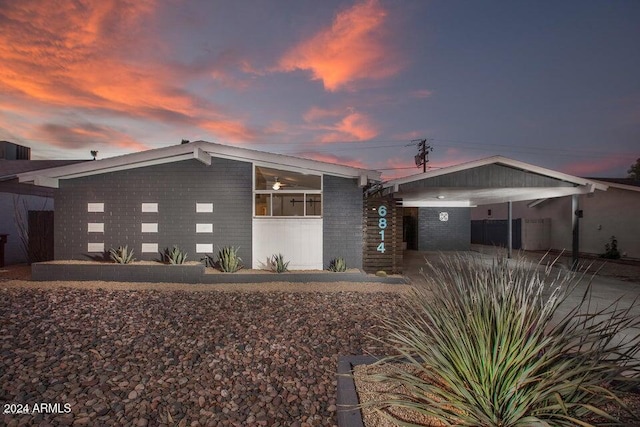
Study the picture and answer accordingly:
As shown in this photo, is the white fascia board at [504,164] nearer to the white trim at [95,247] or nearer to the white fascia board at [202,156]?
the white fascia board at [202,156]

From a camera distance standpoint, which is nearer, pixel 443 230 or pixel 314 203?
pixel 314 203

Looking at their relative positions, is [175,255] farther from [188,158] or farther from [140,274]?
[188,158]

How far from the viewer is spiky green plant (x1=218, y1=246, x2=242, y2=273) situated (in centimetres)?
870

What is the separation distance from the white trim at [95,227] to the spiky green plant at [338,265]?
698 centimetres

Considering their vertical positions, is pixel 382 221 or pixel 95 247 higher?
pixel 382 221

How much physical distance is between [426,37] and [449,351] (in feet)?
35.4

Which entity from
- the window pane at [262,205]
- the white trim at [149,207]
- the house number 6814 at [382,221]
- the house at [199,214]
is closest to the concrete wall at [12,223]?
the house at [199,214]

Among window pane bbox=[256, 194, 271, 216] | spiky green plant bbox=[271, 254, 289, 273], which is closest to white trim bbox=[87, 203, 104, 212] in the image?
→ window pane bbox=[256, 194, 271, 216]

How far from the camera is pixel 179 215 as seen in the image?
31.0 ft

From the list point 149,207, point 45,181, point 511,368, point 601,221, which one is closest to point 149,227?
point 149,207

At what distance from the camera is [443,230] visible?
18.6m

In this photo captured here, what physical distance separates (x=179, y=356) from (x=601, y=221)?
18.5 meters

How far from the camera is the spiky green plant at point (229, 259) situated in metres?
8.70

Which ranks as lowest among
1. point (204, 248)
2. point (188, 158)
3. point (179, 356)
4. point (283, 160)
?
point (179, 356)
